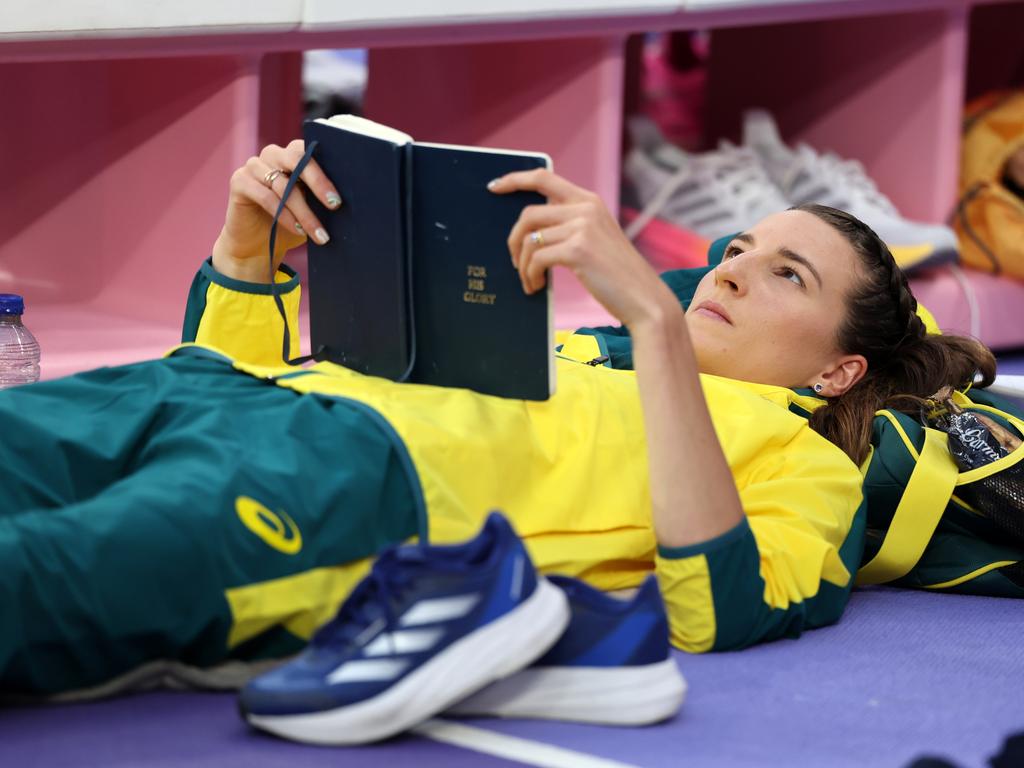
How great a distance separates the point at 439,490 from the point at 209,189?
107 cm

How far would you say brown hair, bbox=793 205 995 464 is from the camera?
5.14 feet

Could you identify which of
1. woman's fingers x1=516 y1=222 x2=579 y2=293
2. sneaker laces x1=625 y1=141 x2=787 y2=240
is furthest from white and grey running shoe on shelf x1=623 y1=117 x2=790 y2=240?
woman's fingers x1=516 y1=222 x2=579 y2=293

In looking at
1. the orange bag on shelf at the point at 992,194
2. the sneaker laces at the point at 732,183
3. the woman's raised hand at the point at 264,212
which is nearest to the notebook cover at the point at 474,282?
the woman's raised hand at the point at 264,212

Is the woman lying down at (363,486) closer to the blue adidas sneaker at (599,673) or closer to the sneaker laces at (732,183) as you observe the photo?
the blue adidas sneaker at (599,673)

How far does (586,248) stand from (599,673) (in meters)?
0.33

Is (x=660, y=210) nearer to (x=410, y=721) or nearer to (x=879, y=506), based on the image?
(x=879, y=506)

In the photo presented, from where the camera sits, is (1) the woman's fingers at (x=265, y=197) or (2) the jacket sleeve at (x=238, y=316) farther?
(2) the jacket sleeve at (x=238, y=316)

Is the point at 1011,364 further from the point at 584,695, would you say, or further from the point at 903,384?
the point at 584,695

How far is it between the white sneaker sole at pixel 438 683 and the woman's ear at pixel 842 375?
26.7 inches

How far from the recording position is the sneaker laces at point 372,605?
3.36ft

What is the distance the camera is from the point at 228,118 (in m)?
2.08

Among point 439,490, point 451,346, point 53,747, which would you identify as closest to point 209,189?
point 451,346

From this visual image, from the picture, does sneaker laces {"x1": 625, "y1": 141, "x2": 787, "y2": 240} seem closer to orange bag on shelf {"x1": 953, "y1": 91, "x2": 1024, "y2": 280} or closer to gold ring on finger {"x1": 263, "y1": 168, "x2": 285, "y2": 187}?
orange bag on shelf {"x1": 953, "y1": 91, "x2": 1024, "y2": 280}

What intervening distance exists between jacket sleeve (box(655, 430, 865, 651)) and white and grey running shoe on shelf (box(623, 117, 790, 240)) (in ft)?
4.18
